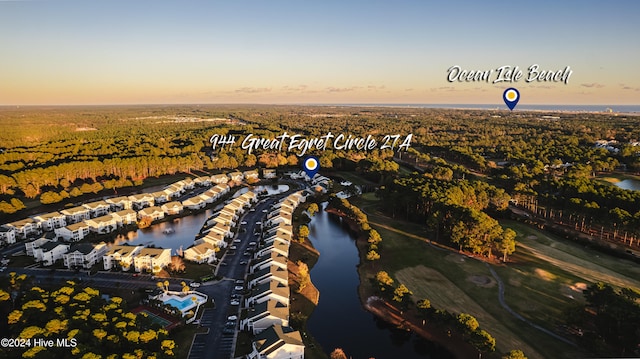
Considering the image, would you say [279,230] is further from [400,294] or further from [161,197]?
[161,197]

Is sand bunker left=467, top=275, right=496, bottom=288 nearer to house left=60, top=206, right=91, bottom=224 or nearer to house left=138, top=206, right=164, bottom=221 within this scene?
house left=138, top=206, right=164, bottom=221

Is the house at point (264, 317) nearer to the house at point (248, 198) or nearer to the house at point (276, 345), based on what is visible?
the house at point (276, 345)

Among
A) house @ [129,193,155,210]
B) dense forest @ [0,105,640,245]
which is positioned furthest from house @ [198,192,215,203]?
dense forest @ [0,105,640,245]

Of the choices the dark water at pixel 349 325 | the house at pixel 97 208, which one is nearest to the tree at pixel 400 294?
the dark water at pixel 349 325

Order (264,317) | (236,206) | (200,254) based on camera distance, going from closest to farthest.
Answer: (264,317) < (200,254) < (236,206)

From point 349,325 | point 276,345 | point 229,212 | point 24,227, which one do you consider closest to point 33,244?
point 24,227
